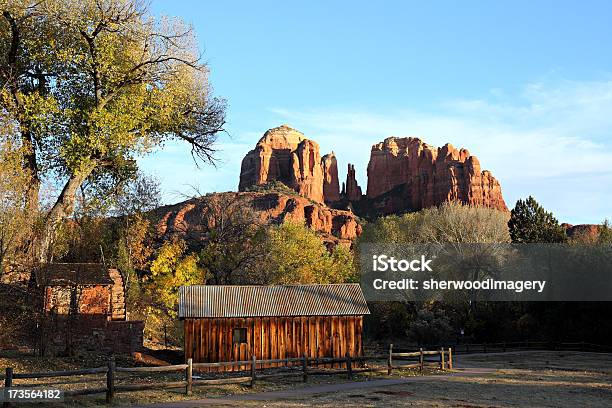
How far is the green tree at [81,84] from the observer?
29.5 m

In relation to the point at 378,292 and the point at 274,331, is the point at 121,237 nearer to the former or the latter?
the point at 274,331

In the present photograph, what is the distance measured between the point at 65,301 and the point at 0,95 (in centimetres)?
1093

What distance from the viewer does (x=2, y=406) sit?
15.0 m

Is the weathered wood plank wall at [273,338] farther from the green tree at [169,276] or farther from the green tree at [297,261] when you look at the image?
the green tree at [297,261]

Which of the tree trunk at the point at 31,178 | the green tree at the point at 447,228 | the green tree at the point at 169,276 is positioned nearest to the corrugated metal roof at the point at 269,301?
Result: the tree trunk at the point at 31,178

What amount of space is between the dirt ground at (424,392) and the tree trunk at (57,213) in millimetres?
9608

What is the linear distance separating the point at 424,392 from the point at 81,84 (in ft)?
78.4

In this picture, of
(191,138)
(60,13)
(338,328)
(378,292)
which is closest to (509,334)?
(378,292)

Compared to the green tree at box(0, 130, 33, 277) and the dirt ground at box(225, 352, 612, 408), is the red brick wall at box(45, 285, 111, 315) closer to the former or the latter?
the green tree at box(0, 130, 33, 277)

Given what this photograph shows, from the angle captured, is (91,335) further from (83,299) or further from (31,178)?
(31,178)

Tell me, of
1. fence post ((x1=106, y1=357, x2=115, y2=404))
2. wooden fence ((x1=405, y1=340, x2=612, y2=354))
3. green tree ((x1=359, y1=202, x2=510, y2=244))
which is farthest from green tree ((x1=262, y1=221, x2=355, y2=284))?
fence post ((x1=106, y1=357, x2=115, y2=404))

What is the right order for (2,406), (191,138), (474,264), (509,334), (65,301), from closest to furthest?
1. (2,406)
2. (65,301)
3. (191,138)
4. (509,334)
5. (474,264)

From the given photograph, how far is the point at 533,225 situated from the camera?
62594 mm

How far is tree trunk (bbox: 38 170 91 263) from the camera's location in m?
28.7
